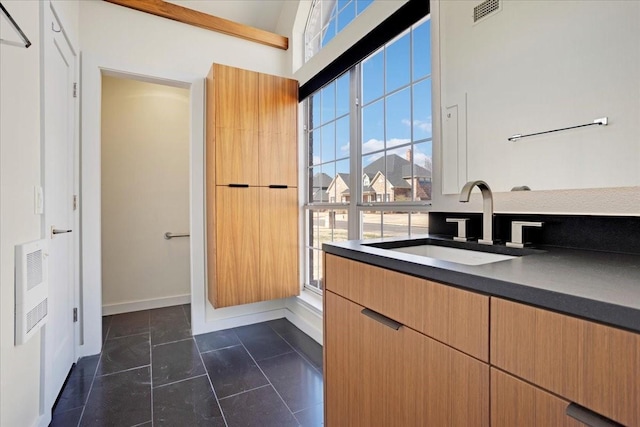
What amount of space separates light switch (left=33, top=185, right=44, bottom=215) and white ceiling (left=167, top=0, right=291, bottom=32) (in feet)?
7.44

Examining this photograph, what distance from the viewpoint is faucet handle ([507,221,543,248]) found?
3.90 feet

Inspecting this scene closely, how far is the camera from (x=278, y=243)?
9.34 feet

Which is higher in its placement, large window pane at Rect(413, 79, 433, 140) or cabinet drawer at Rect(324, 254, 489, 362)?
large window pane at Rect(413, 79, 433, 140)

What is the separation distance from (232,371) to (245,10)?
3.31 m

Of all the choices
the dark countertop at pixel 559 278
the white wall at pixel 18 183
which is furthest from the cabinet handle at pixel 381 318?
the white wall at pixel 18 183

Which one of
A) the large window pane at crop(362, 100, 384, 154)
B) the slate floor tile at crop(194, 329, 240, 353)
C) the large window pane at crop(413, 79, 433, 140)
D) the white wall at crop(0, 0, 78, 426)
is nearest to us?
the white wall at crop(0, 0, 78, 426)

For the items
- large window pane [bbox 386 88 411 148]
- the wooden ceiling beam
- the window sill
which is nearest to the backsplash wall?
large window pane [bbox 386 88 411 148]

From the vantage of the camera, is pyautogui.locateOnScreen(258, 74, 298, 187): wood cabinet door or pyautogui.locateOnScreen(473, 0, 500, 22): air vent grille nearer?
pyautogui.locateOnScreen(473, 0, 500, 22): air vent grille

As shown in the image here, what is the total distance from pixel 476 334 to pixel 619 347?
0.27 metres

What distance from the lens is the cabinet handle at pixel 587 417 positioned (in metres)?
0.55

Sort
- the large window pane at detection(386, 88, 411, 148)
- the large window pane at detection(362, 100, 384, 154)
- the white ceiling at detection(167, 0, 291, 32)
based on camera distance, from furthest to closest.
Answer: the white ceiling at detection(167, 0, 291, 32) < the large window pane at detection(362, 100, 384, 154) < the large window pane at detection(386, 88, 411, 148)

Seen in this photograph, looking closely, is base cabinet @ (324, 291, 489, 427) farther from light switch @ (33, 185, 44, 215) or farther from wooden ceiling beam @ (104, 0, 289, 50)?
wooden ceiling beam @ (104, 0, 289, 50)

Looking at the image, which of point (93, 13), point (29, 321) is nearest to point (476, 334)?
point (29, 321)

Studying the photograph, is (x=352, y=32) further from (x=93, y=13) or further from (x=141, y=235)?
(x=141, y=235)
